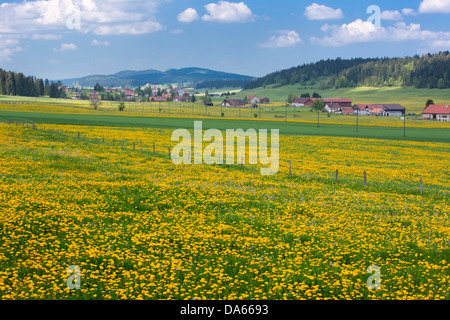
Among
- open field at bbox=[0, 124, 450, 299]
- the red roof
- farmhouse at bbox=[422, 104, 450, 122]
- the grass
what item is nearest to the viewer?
open field at bbox=[0, 124, 450, 299]

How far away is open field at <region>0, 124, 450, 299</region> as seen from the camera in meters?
11.4

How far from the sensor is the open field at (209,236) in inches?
448

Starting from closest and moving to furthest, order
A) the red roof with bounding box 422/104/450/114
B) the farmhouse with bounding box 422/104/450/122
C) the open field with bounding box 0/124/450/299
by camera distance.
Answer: the open field with bounding box 0/124/450/299, the farmhouse with bounding box 422/104/450/122, the red roof with bounding box 422/104/450/114

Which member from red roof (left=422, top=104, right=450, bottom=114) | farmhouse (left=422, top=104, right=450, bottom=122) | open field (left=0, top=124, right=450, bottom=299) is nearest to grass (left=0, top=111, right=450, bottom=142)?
open field (left=0, top=124, right=450, bottom=299)

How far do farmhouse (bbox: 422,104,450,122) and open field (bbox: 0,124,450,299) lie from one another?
174904 millimetres

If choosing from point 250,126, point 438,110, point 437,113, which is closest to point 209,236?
point 250,126

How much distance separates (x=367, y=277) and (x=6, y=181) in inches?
788

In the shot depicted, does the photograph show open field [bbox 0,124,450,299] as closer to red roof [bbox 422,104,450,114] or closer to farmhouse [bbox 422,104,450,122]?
farmhouse [bbox 422,104,450,122]

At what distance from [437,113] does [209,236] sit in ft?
646

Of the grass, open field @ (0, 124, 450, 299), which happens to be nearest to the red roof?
the grass

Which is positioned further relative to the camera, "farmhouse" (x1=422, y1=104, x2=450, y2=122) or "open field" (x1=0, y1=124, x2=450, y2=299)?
"farmhouse" (x1=422, y1=104, x2=450, y2=122)

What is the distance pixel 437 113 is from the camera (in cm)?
18438

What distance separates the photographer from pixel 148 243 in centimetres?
1460

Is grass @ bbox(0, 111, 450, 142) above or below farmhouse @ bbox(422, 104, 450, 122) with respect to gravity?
below
